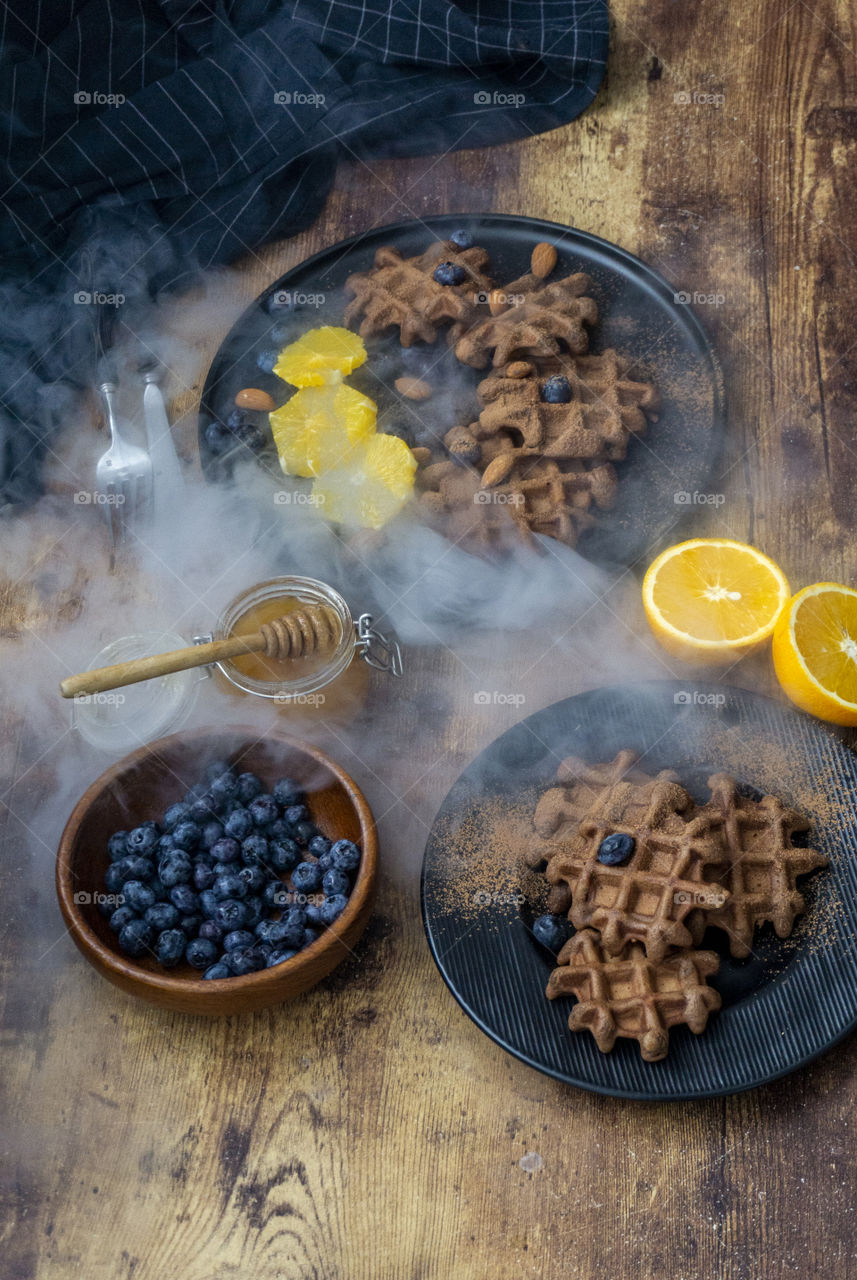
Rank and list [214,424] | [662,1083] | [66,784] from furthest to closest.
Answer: [214,424], [66,784], [662,1083]

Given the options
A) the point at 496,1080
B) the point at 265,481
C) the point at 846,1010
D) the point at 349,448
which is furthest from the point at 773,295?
the point at 496,1080

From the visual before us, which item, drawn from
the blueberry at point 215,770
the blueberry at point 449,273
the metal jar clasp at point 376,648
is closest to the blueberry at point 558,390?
the blueberry at point 449,273

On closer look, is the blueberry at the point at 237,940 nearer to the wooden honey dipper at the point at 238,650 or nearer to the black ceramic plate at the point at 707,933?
the black ceramic plate at the point at 707,933

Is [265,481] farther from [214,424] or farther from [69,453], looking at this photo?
[69,453]

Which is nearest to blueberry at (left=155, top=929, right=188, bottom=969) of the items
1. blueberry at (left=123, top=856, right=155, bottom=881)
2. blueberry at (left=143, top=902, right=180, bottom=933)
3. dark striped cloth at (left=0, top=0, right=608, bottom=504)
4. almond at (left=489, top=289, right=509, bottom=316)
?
blueberry at (left=143, top=902, right=180, bottom=933)

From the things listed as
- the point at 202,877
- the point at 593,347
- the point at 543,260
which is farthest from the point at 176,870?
the point at 543,260
